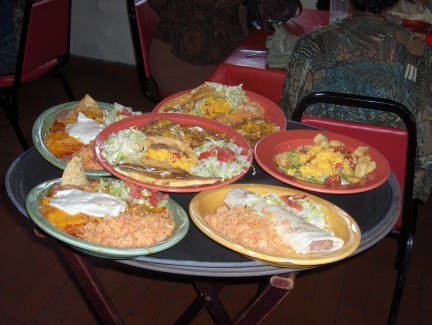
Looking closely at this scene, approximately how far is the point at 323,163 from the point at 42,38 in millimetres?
2624

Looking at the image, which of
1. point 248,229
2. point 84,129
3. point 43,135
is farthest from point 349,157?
point 43,135

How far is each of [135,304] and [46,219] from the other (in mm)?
1475

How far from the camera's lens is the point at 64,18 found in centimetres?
356

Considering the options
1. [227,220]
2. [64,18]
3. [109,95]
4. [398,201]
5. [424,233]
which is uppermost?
[64,18]

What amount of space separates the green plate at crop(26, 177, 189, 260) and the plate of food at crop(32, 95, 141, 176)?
0.89ft

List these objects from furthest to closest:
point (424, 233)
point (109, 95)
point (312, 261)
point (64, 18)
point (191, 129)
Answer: point (109, 95)
point (64, 18)
point (424, 233)
point (191, 129)
point (312, 261)

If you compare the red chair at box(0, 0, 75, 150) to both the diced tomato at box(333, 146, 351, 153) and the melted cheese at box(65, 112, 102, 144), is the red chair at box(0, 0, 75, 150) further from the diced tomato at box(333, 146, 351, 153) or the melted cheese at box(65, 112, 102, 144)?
the diced tomato at box(333, 146, 351, 153)

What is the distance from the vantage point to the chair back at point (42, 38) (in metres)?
3.15

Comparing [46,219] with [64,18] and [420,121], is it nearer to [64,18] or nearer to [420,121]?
[420,121]

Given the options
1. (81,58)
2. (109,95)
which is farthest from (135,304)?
(81,58)

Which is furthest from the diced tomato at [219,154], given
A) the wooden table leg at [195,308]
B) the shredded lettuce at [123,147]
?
the wooden table leg at [195,308]

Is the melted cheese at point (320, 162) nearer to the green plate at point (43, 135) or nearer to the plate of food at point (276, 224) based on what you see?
the plate of food at point (276, 224)

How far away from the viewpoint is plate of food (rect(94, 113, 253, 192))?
1493mm

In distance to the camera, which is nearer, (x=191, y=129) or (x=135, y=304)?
(x=191, y=129)
